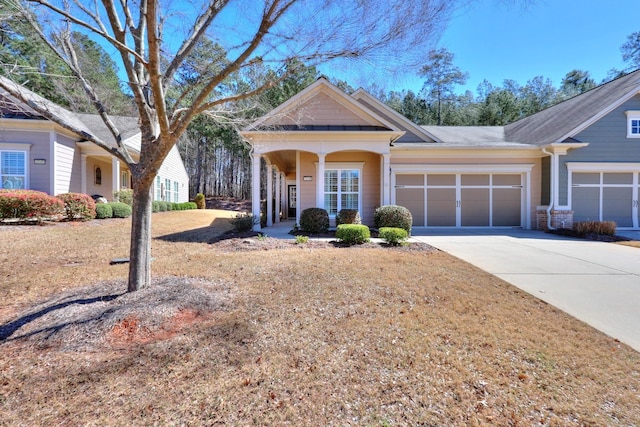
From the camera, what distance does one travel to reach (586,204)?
12.1m

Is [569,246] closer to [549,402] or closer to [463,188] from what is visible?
[463,188]

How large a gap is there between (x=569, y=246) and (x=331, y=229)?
24.4 feet

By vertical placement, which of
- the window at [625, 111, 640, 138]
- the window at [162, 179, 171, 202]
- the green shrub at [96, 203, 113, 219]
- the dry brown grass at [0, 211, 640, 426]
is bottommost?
the dry brown grass at [0, 211, 640, 426]

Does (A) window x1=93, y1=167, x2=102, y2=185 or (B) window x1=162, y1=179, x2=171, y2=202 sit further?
(B) window x1=162, y1=179, x2=171, y2=202

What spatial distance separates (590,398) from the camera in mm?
2324

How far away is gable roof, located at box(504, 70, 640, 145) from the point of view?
11852mm

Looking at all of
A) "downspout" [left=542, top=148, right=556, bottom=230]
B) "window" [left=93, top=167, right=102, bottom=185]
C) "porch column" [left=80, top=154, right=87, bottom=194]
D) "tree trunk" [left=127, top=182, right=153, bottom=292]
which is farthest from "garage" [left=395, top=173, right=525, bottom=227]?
"window" [left=93, top=167, right=102, bottom=185]

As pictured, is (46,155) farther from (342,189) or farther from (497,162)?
(497,162)

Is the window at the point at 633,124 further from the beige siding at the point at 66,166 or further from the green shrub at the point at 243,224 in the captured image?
the beige siding at the point at 66,166

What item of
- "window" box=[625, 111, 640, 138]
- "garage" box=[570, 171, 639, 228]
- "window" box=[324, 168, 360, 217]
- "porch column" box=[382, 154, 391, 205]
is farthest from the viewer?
"window" box=[324, 168, 360, 217]

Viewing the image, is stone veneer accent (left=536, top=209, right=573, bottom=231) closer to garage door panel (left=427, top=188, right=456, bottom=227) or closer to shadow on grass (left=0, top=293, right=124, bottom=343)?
garage door panel (left=427, top=188, right=456, bottom=227)

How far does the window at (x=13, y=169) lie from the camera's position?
12695 mm

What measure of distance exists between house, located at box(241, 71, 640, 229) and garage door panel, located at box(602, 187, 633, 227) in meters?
0.04

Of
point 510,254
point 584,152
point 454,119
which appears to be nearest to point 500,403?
point 510,254
